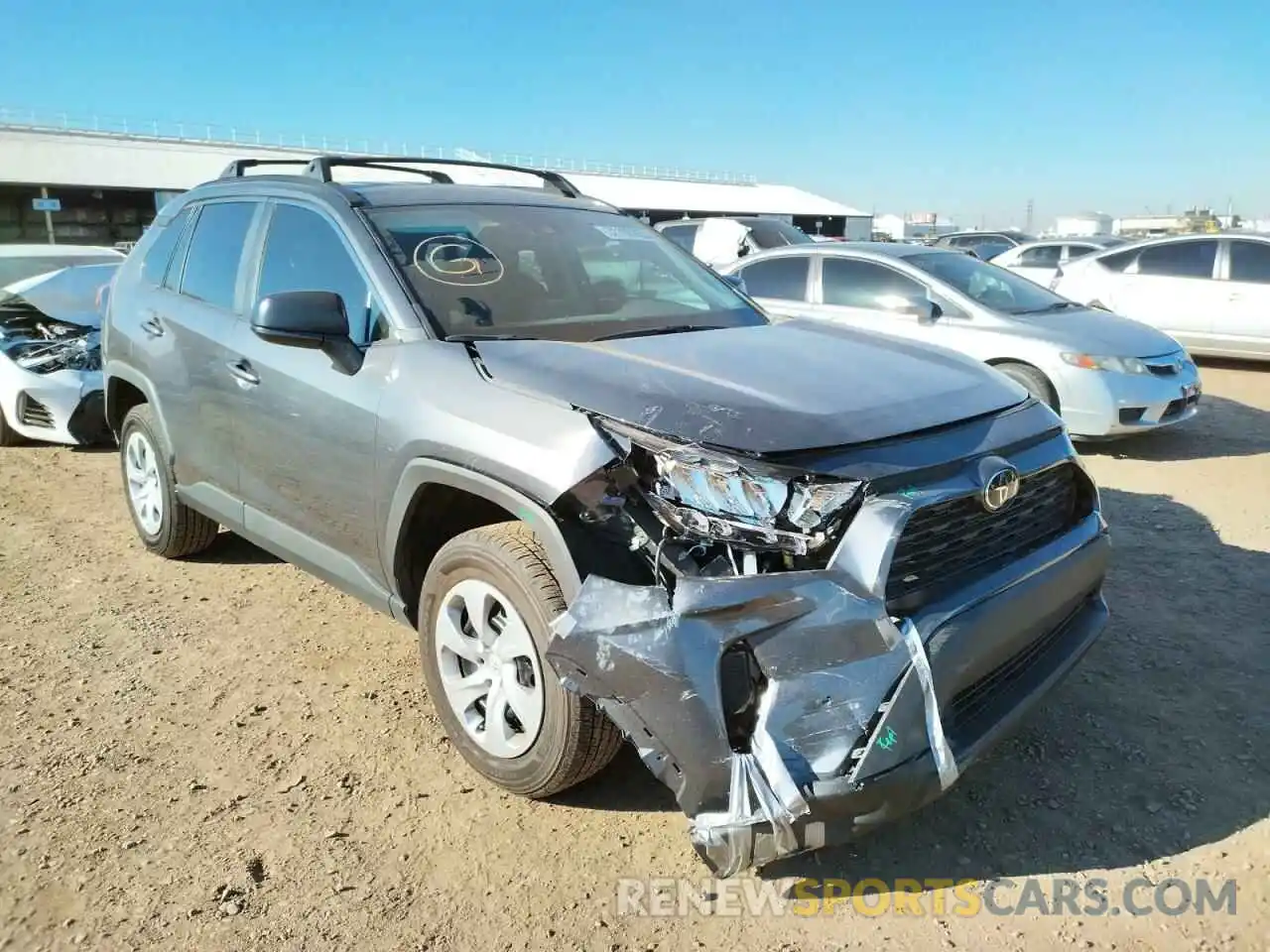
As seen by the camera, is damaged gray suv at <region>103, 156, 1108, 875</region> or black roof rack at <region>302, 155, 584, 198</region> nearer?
damaged gray suv at <region>103, 156, 1108, 875</region>

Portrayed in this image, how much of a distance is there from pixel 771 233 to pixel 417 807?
13097 mm

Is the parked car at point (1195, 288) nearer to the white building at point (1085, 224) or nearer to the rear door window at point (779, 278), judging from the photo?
the rear door window at point (779, 278)

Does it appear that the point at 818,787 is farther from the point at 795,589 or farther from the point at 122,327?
the point at 122,327

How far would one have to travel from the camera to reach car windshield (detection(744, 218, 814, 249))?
1412 centimetres

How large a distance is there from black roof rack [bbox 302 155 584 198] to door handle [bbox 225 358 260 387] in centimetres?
83

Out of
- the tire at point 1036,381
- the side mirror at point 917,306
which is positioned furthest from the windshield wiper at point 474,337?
Answer: the tire at point 1036,381

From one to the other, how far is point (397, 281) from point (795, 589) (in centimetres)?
182

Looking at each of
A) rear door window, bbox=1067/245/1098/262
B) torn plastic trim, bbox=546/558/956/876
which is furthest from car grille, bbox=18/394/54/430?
rear door window, bbox=1067/245/1098/262

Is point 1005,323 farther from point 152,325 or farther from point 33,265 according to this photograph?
point 33,265

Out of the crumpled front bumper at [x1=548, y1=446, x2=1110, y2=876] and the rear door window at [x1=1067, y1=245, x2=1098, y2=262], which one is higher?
the rear door window at [x1=1067, y1=245, x2=1098, y2=262]

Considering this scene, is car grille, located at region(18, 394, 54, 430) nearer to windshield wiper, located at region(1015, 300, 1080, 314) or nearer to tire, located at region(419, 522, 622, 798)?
tire, located at region(419, 522, 622, 798)

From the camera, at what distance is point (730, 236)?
527 inches

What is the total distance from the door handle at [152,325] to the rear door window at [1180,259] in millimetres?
10873

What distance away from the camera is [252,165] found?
4.66 m
